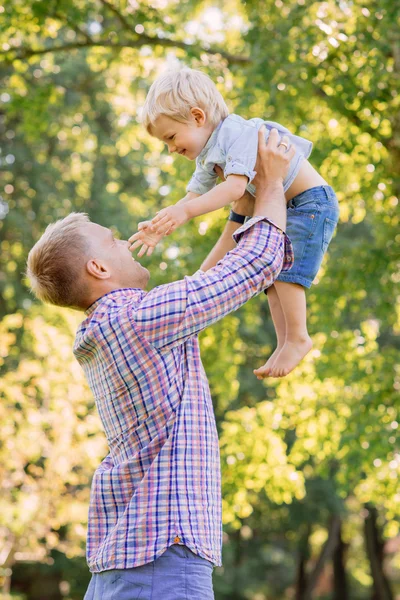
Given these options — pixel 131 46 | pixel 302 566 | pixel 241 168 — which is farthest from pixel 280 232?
pixel 302 566

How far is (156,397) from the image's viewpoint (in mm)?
2090

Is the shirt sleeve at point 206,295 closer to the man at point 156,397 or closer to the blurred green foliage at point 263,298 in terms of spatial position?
the man at point 156,397

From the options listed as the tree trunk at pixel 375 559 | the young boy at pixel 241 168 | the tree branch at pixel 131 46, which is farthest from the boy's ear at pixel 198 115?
the tree trunk at pixel 375 559

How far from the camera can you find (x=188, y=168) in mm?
7645

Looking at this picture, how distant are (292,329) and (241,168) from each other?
552 millimetres

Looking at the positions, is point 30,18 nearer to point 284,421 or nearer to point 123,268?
point 284,421

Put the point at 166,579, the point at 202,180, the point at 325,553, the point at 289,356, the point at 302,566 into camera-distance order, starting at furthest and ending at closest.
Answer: the point at 302,566
the point at 325,553
the point at 202,180
the point at 289,356
the point at 166,579

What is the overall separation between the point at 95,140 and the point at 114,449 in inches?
601

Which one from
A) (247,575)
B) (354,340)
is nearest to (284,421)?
(354,340)

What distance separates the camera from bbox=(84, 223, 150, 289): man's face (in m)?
2.28

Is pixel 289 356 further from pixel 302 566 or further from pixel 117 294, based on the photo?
pixel 302 566

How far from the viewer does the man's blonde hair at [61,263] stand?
7.31 ft

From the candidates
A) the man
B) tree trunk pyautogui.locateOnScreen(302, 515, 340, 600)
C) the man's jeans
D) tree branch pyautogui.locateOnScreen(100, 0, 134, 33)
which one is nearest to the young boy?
the man

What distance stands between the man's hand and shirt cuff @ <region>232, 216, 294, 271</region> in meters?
0.15
